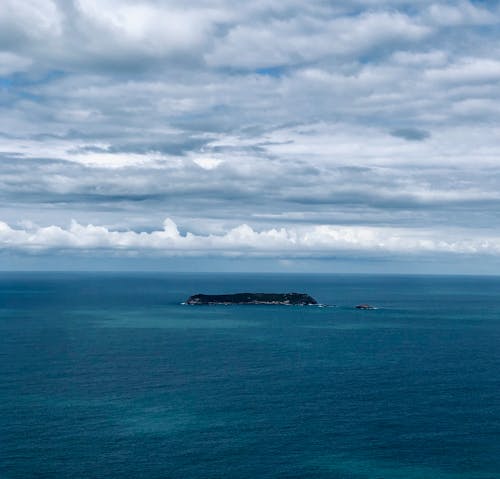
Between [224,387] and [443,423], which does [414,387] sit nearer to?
[443,423]

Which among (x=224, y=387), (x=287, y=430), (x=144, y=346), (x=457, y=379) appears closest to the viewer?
(x=287, y=430)

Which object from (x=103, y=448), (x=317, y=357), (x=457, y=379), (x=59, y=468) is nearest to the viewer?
(x=59, y=468)

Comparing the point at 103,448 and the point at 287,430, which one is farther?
the point at 287,430

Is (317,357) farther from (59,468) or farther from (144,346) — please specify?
(59,468)

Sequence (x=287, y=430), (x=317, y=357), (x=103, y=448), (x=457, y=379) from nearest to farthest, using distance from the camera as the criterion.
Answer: (x=103, y=448) → (x=287, y=430) → (x=457, y=379) → (x=317, y=357)

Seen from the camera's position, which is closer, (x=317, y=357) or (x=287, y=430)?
(x=287, y=430)

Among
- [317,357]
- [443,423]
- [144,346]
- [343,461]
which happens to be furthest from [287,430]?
[144,346]

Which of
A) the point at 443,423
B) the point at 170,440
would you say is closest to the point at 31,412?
the point at 170,440

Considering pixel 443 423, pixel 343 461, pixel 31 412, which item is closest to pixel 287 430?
pixel 343 461

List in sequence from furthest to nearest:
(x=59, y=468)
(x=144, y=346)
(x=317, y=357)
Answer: (x=144, y=346), (x=317, y=357), (x=59, y=468)
